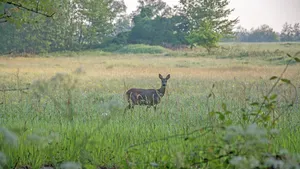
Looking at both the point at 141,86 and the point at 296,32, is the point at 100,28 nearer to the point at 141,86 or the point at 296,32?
the point at 296,32

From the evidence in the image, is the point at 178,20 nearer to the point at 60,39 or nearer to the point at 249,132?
the point at 60,39

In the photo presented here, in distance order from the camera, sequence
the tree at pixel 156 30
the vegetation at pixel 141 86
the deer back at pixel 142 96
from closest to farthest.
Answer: the vegetation at pixel 141 86 → the deer back at pixel 142 96 → the tree at pixel 156 30

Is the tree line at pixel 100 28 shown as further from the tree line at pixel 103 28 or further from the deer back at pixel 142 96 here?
the deer back at pixel 142 96

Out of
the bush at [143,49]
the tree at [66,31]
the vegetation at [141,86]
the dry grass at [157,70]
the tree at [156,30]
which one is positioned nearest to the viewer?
the vegetation at [141,86]

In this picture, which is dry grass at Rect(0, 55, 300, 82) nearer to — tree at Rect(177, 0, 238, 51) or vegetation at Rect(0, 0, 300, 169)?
vegetation at Rect(0, 0, 300, 169)

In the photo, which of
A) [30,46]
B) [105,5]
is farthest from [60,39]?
[105,5]

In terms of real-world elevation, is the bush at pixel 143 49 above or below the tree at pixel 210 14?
below

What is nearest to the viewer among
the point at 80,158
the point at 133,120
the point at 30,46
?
the point at 80,158

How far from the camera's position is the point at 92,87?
42.9 feet

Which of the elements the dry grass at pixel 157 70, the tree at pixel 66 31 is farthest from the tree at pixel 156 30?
the dry grass at pixel 157 70

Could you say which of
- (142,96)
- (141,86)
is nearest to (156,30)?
(141,86)

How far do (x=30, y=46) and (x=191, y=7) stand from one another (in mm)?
17846

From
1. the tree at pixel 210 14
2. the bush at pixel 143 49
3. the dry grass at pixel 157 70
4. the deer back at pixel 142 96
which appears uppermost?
the tree at pixel 210 14

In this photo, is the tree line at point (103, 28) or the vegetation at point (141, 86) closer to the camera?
the vegetation at point (141, 86)
